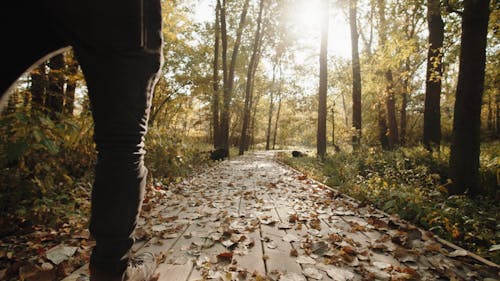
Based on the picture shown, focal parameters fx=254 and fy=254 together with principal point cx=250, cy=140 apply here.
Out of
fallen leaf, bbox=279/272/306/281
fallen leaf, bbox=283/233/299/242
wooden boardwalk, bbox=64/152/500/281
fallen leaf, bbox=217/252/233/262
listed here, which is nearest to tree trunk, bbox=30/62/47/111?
wooden boardwalk, bbox=64/152/500/281

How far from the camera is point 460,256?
1.89 m

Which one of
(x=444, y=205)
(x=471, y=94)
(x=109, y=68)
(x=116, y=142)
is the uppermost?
(x=471, y=94)

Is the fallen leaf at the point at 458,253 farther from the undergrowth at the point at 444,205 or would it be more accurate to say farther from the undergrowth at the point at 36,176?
the undergrowth at the point at 36,176

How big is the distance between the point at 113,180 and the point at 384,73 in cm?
1435

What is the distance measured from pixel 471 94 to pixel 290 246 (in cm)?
395

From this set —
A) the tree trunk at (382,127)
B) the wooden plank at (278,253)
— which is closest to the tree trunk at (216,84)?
the tree trunk at (382,127)

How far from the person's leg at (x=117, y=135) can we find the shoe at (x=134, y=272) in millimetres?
20

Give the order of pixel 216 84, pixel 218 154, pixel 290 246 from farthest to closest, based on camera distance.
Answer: pixel 218 154 < pixel 216 84 < pixel 290 246

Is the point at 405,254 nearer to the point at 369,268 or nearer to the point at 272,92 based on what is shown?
the point at 369,268

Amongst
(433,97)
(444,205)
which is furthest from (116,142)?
(433,97)

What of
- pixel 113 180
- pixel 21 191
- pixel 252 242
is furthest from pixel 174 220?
pixel 113 180

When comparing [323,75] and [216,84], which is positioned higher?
[323,75]

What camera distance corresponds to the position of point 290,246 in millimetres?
2061

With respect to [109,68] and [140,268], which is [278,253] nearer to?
[140,268]
